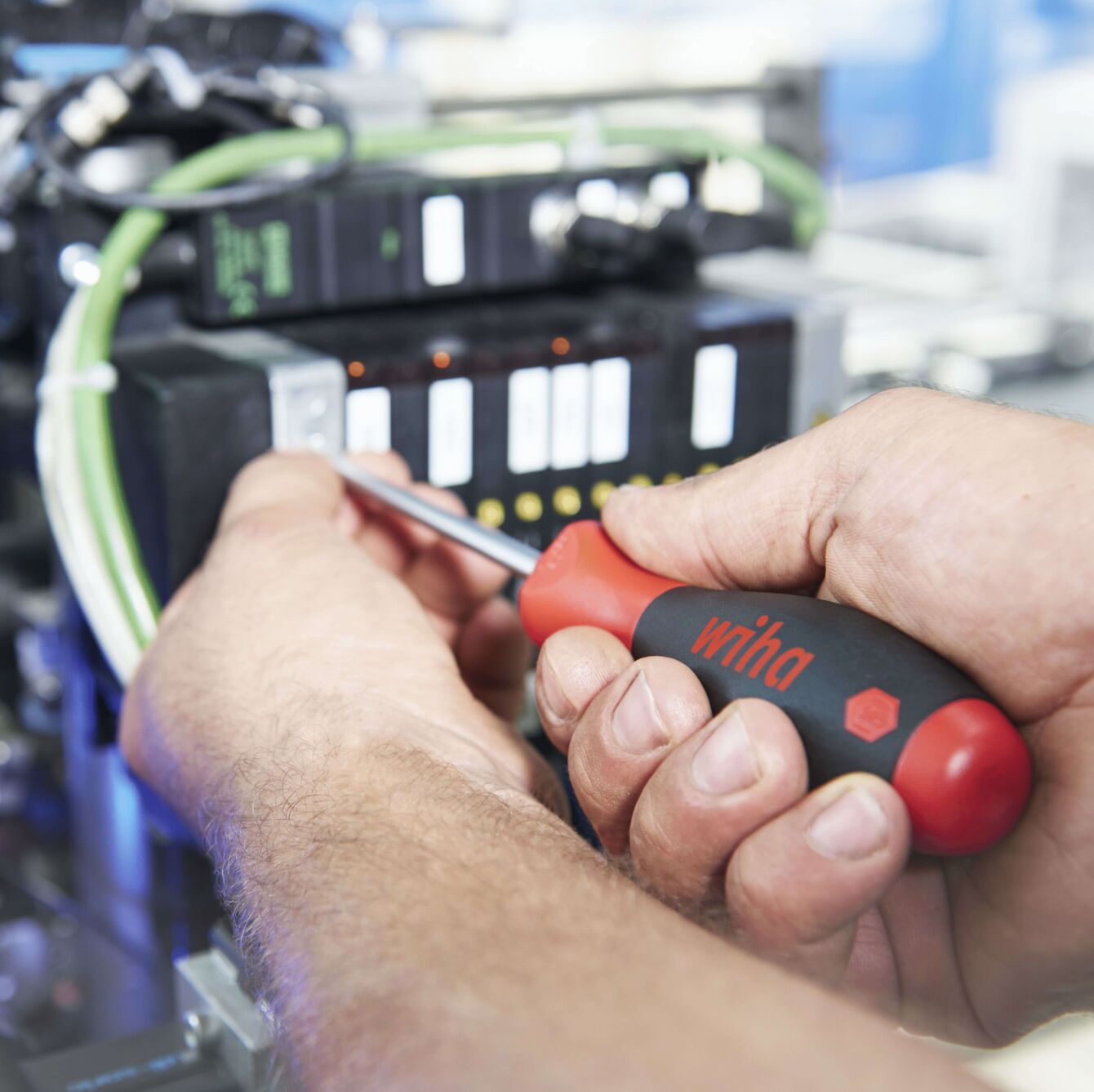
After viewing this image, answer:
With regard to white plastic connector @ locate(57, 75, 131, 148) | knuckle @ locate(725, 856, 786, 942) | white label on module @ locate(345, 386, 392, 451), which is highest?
white plastic connector @ locate(57, 75, 131, 148)

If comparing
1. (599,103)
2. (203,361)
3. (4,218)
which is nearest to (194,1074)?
(203,361)

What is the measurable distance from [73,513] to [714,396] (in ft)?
1.18

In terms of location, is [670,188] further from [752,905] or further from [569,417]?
[752,905]

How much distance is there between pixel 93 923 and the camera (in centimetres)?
77

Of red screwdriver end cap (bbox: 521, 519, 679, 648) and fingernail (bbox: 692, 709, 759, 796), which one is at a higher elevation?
red screwdriver end cap (bbox: 521, 519, 679, 648)

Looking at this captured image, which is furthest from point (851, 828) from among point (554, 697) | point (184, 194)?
point (184, 194)

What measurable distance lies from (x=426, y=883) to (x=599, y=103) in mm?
897

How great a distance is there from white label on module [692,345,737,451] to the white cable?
0.34 metres

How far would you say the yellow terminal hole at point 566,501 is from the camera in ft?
2.31

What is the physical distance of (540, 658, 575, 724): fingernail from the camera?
46 cm

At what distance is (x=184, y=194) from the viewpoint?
65cm

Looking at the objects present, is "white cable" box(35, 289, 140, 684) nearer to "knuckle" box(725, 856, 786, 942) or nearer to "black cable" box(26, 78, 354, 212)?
"black cable" box(26, 78, 354, 212)

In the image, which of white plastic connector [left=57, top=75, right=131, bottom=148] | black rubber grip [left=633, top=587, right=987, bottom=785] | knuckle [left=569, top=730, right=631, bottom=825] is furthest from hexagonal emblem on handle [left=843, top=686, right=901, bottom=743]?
white plastic connector [left=57, top=75, right=131, bottom=148]

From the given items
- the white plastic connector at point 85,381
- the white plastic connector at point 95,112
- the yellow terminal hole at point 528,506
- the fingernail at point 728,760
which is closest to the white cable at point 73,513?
the white plastic connector at point 85,381
